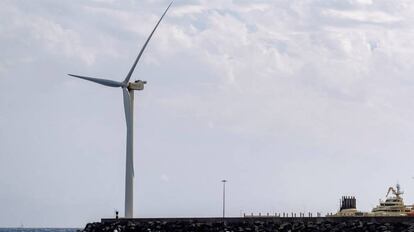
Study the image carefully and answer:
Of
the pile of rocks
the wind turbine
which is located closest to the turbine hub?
the wind turbine

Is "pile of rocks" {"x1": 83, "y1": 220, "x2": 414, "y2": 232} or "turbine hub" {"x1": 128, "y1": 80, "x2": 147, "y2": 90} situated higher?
"turbine hub" {"x1": 128, "y1": 80, "x2": 147, "y2": 90}

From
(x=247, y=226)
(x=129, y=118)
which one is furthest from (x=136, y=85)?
(x=247, y=226)

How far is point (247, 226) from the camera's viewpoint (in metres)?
81.4

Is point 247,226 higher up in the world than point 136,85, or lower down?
lower down

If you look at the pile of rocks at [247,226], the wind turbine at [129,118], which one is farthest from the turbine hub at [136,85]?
the pile of rocks at [247,226]

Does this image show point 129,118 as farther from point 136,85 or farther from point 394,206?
point 394,206

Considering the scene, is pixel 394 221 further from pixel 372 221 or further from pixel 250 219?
pixel 250 219

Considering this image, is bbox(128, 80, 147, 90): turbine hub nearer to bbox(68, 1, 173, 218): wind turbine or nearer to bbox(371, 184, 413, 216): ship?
bbox(68, 1, 173, 218): wind turbine

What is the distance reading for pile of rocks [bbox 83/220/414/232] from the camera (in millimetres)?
76062

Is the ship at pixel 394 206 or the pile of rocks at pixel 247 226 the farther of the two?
the ship at pixel 394 206

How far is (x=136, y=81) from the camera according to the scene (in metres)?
101

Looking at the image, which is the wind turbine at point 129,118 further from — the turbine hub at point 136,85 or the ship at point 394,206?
the ship at point 394,206

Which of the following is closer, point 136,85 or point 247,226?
point 247,226

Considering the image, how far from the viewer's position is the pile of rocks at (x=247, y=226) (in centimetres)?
7606
